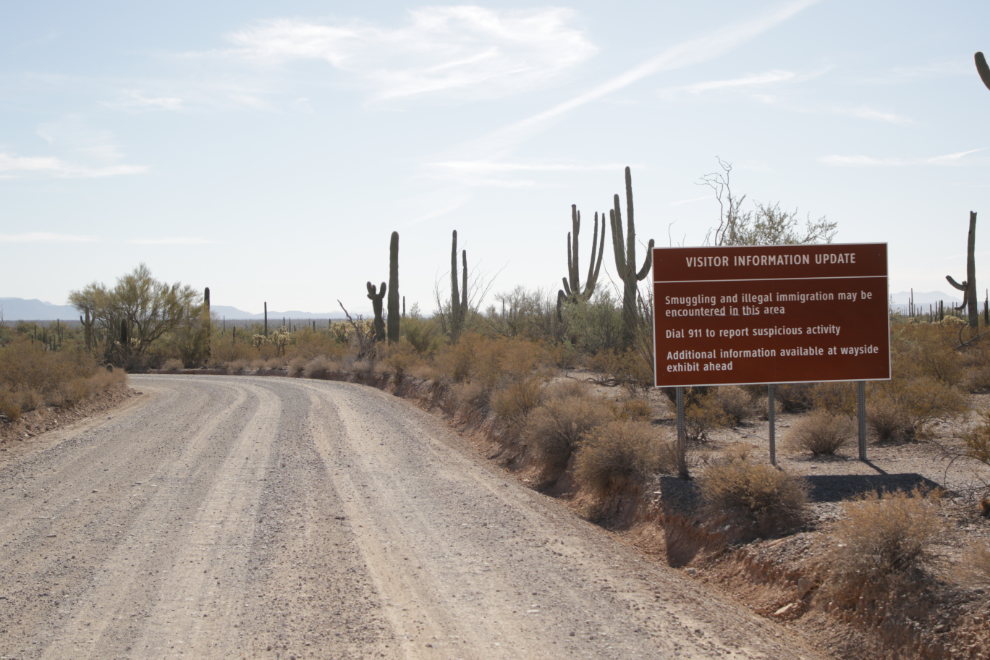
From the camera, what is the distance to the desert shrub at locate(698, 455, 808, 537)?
6.88m

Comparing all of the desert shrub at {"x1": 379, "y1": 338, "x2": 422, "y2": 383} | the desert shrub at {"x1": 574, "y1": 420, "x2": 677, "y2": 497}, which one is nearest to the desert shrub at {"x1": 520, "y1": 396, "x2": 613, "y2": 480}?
the desert shrub at {"x1": 574, "y1": 420, "x2": 677, "y2": 497}

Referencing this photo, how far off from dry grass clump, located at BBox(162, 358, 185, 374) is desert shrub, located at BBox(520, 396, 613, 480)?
115 ft

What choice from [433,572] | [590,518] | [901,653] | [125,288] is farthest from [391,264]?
[901,653]

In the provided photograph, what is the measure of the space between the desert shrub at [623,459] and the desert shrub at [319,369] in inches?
1009

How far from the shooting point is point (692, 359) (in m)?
9.00

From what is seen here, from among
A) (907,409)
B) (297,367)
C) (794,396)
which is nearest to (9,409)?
(794,396)

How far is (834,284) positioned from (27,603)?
970 centimetres

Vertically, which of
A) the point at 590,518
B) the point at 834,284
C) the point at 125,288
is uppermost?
the point at 125,288

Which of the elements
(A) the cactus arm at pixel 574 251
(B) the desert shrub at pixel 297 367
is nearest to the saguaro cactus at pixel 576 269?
(A) the cactus arm at pixel 574 251

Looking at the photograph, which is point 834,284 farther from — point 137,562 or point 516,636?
point 137,562

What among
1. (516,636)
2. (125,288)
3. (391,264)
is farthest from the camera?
(125,288)

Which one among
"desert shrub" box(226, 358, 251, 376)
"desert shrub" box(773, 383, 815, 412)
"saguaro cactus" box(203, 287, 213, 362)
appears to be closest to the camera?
"desert shrub" box(773, 383, 815, 412)

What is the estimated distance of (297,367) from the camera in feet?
116

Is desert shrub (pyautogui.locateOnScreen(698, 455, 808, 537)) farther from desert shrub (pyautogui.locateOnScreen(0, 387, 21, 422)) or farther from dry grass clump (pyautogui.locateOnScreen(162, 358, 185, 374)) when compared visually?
dry grass clump (pyautogui.locateOnScreen(162, 358, 185, 374))
